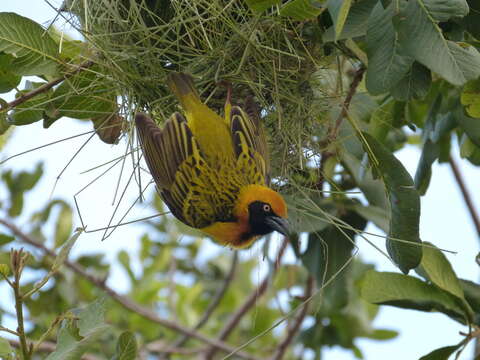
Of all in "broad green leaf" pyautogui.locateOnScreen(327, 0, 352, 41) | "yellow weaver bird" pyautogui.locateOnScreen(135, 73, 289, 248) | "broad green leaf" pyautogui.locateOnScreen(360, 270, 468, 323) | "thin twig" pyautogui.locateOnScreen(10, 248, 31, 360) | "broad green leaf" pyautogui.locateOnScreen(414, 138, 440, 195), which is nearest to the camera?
"broad green leaf" pyautogui.locateOnScreen(327, 0, 352, 41)

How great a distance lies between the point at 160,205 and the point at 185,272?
0.77 meters

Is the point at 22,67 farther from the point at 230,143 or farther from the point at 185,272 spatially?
the point at 185,272

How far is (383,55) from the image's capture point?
1.83m

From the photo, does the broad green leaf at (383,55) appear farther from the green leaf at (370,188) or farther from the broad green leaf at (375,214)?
the broad green leaf at (375,214)

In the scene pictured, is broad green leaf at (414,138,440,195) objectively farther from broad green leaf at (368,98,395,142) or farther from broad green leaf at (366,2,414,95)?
broad green leaf at (366,2,414,95)

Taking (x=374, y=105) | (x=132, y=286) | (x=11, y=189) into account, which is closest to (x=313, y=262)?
(x=374, y=105)

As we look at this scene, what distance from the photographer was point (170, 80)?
2312 millimetres

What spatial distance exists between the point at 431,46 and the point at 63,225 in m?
2.89

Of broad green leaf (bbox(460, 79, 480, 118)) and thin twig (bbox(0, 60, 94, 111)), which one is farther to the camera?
thin twig (bbox(0, 60, 94, 111))

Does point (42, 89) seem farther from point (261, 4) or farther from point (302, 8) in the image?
point (302, 8)

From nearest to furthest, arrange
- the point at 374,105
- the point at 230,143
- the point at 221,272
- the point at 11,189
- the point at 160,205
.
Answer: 1. the point at 230,143
2. the point at 374,105
3. the point at 11,189
4. the point at 160,205
5. the point at 221,272

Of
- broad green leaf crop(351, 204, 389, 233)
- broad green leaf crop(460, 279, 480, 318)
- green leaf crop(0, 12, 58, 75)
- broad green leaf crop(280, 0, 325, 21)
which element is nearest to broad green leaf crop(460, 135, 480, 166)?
broad green leaf crop(351, 204, 389, 233)

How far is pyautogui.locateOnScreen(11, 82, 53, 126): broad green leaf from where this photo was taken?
2.33 meters

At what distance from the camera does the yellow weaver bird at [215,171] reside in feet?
7.81
